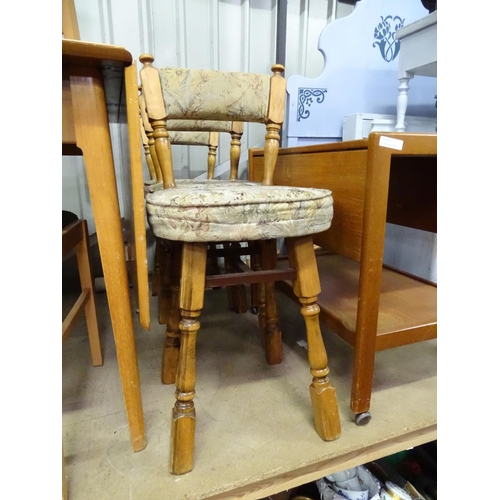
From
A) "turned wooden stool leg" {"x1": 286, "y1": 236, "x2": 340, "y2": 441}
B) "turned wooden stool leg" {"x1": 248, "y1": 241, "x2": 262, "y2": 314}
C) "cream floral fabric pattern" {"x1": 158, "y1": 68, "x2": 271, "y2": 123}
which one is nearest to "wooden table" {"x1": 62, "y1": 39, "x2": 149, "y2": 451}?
"cream floral fabric pattern" {"x1": 158, "y1": 68, "x2": 271, "y2": 123}

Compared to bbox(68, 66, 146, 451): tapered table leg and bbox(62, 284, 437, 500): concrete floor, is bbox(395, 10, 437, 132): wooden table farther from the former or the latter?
bbox(68, 66, 146, 451): tapered table leg

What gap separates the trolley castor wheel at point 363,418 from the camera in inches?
31.2

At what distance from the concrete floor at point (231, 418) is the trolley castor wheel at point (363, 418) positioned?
15 mm

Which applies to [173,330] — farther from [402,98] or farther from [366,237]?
[402,98]

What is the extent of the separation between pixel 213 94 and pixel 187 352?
0.54m

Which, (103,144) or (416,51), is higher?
(416,51)

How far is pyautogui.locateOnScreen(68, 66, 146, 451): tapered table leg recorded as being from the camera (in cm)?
55

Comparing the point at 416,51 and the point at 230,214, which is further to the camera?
the point at 416,51

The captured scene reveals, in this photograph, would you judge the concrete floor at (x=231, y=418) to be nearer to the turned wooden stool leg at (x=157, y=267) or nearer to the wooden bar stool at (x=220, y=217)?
the wooden bar stool at (x=220, y=217)

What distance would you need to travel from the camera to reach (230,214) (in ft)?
1.93

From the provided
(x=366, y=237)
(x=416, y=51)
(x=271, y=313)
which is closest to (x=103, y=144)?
(x=366, y=237)

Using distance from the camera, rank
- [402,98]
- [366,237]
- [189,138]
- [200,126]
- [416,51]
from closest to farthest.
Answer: [366,237] < [200,126] < [416,51] < [402,98] < [189,138]
